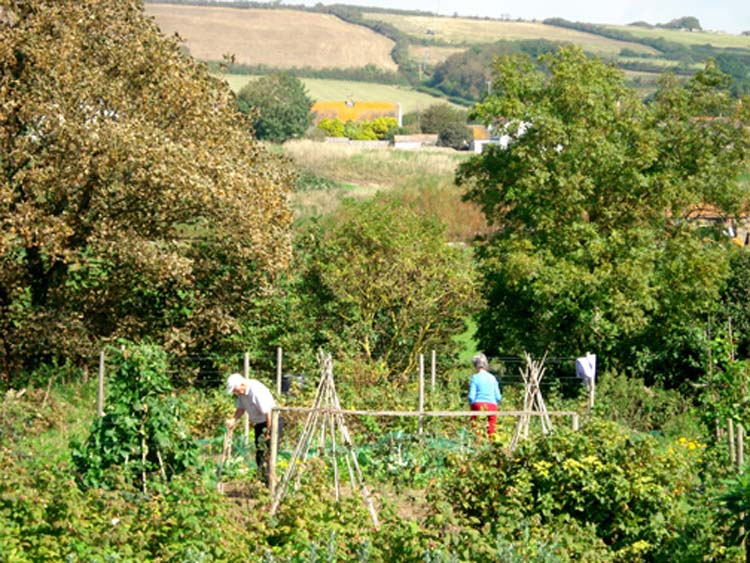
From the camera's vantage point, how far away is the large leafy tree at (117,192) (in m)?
17.1

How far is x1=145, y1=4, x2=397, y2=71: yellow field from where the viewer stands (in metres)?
131

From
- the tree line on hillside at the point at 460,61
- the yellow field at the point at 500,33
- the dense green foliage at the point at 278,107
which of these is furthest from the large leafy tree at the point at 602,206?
the yellow field at the point at 500,33

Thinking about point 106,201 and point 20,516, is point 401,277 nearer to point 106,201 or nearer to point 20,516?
point 106,201

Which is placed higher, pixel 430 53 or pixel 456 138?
pixel 430 53

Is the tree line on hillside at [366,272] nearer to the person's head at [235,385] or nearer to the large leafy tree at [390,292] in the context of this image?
the large leafy tree at [390,292]

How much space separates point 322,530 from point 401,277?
11.0 m

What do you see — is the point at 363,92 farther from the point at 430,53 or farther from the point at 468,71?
the point at 430,53

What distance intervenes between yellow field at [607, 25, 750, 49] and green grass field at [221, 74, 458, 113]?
2125 inches

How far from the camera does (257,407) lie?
11.6 metres

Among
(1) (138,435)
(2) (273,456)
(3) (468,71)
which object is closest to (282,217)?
(2) (273,456)

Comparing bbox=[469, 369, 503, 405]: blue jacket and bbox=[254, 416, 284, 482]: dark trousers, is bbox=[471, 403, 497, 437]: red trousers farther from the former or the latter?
bbox=[254, 416, 284, 482]: dark trousers

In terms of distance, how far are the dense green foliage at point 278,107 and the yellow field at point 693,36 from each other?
92.5 metres

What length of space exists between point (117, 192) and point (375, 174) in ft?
148

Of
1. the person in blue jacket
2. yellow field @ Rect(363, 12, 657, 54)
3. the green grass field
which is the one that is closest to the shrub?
the person in blue jacket
